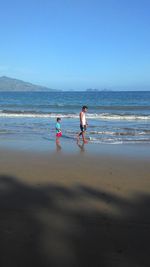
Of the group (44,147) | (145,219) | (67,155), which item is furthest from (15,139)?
Result: (145,219)

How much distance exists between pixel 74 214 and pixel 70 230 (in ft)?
2.34

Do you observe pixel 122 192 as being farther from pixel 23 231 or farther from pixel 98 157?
pixel 98 157

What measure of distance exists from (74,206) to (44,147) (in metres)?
7.25

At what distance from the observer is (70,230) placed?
524cm

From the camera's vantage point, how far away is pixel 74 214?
19.5 ft

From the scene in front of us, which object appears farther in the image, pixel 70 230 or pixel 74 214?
pixel 74 214

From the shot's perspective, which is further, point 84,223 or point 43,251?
point 84,223

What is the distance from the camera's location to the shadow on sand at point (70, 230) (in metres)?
4.44

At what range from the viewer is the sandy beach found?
4.52 m

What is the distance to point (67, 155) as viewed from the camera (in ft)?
38.7

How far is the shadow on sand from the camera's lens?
4.44m

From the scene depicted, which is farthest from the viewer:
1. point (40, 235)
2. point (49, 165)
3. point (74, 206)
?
point (49, 165)

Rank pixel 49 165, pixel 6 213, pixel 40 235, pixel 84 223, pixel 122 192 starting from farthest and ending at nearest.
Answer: pixel 49 165 < pixel 122 192 < pixel 6 213 < pixel 84 223 < pixel 40 235

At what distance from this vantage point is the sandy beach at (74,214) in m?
4.52
